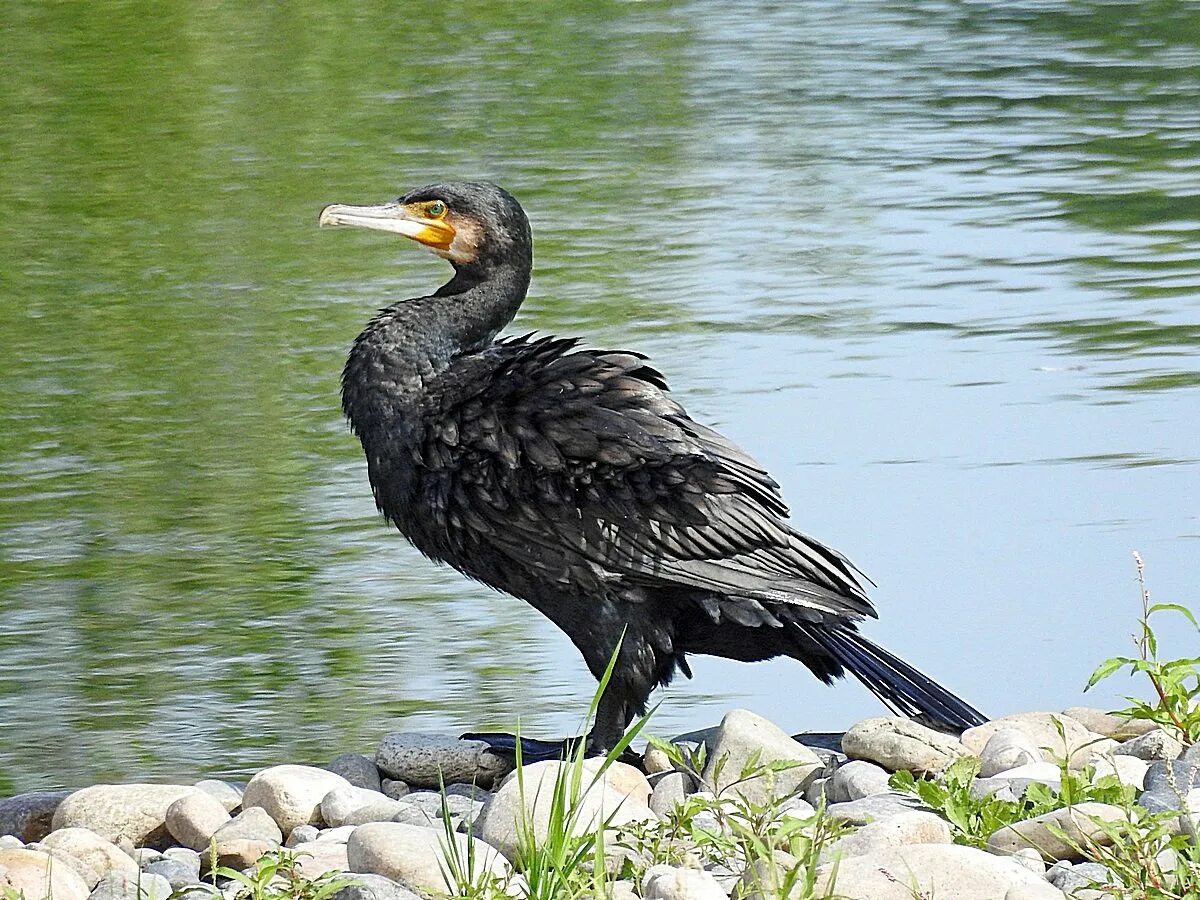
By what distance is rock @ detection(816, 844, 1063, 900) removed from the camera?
2936 mm

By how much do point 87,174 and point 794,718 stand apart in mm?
6819

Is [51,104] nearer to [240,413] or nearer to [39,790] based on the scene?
[240,413]

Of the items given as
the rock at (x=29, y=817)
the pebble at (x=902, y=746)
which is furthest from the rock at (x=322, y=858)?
the pebble at (x=902, y=746)

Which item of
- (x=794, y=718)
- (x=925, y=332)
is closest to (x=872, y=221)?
(x=925, y=332)

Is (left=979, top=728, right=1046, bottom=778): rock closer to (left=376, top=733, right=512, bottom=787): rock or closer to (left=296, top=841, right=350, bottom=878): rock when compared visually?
(left=376, top=733, right=512, bottom=787): rock

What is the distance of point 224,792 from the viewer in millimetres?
3941

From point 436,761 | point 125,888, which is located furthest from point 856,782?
point 125,888

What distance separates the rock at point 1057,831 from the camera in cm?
316

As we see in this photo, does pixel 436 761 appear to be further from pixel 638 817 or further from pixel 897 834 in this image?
pixel 897 834

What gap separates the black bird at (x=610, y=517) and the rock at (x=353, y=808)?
20.4 inches

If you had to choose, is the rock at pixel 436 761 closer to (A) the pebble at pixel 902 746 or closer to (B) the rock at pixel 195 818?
(B) the rock at pixel 195 818

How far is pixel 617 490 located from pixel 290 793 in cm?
82

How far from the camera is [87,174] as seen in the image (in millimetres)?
10359

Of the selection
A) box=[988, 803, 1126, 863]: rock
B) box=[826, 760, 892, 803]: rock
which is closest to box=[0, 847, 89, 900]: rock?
box=[826, 760, 892, 803]: rock
